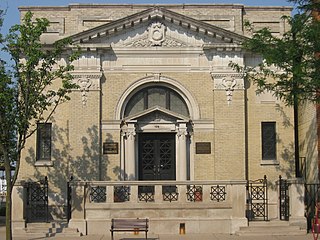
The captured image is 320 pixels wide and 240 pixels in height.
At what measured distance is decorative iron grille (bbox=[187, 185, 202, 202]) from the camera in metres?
21.3

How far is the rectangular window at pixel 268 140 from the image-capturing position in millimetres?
25547

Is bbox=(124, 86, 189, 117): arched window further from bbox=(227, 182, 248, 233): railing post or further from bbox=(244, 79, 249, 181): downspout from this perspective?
bbox=(227, 182, 248, 233): railing post

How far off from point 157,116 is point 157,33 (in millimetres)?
3546

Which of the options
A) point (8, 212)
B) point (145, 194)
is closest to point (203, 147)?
point (145, 194)

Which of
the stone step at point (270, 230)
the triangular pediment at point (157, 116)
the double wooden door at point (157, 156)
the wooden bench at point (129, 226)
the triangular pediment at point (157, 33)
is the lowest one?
the stone step at point (270, 230)

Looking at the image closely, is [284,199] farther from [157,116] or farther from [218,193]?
[157,116]

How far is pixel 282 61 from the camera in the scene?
1803 cm

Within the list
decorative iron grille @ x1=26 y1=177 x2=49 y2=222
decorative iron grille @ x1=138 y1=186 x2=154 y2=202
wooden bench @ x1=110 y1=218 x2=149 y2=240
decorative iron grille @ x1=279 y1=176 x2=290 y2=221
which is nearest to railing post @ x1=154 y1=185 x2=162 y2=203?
decorative iron grille @ x1=138 y1=186 x2=154 y2=202

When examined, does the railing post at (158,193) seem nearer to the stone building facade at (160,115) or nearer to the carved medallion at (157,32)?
the stone building facade at (160,115)

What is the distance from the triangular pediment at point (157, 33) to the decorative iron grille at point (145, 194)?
6.18 metres

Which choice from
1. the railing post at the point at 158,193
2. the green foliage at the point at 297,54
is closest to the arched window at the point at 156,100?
the railing post at the point at 158,193

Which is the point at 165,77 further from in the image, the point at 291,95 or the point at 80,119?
the point at 291,95

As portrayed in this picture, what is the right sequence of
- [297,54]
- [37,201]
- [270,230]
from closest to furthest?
[297,54], [270,230], [37,201]

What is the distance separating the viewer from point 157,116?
25156mm
